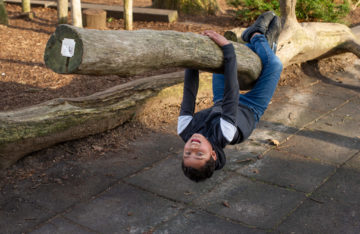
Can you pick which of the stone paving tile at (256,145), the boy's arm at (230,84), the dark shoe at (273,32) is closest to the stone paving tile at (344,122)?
the stone paving tile at (256,145)

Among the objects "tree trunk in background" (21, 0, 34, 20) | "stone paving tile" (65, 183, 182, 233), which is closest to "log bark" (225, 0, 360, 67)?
"stone paving tile" (65, 183, 182, 233)

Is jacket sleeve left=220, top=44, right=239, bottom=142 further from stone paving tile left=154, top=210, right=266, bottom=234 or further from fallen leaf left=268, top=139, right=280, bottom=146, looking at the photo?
fallen leaf left=268, top=139, right=280, bottom=146

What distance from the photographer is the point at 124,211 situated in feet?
16.1

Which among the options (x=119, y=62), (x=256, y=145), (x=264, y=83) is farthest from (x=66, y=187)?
(x=256, y=145)

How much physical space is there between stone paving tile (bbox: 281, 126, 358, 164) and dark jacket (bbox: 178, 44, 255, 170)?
5.79 ft

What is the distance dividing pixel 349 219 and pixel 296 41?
16.2 feet

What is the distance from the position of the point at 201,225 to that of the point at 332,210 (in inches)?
56.9

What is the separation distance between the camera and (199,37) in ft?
13.8

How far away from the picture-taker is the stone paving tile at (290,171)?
5467 millimetres

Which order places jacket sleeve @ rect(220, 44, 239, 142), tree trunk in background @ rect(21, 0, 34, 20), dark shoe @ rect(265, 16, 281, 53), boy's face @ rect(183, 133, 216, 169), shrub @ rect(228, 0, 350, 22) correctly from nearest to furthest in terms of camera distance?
jacket sleeve @ rect(220, 44, 239, 142), boy's face @ rect(183, 133, 216, 169), dark shoe @ rect(265, 16, 281, 53), shrub @ rect(228, 0, 350, 22), tree trunk in background @ rect(21, 0, 34, 20)

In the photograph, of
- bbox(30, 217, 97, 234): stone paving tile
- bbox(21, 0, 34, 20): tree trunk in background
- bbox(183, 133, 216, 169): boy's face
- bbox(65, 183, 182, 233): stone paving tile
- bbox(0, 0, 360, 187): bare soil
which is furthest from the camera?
bbox(21, 0, 34, 20): tree trunk in background

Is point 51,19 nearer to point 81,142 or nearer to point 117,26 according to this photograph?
point 117,26

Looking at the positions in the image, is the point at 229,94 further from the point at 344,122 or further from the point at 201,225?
the point at 344,122

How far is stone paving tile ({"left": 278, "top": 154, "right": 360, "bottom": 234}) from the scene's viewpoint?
4.55m
